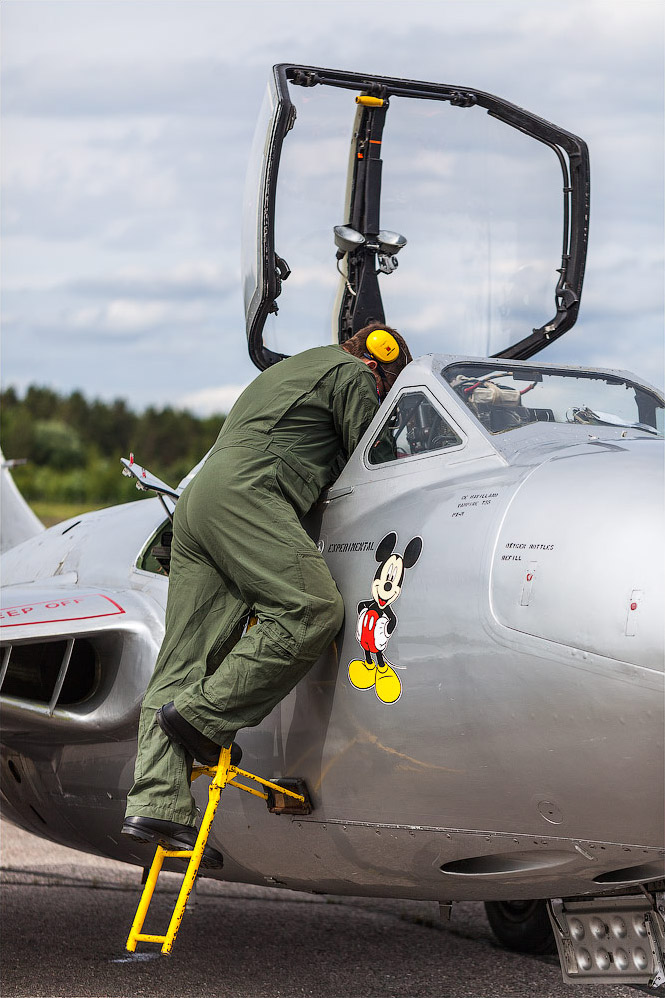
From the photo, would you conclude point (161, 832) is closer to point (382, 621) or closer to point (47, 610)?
point (382, 621)

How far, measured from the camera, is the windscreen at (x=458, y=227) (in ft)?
20.7

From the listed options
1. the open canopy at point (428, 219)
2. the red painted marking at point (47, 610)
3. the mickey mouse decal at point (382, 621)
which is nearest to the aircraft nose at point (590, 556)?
the mickey mouse decal at point (382, 621)

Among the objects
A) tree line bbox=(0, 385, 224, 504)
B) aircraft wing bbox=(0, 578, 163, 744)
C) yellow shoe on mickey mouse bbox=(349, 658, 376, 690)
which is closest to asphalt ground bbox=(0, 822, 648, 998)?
aircraft wing bbox=(0, 578, 163, 744)

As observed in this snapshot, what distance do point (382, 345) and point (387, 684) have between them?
165cm

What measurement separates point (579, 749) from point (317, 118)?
391 centimetres

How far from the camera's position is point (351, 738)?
4055 millimetres

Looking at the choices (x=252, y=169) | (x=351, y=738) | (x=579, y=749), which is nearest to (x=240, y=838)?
(x=351, y=738)

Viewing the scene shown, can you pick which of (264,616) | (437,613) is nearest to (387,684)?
(437,613)

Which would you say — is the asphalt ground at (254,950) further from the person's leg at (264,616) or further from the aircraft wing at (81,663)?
the person's leg at (264,616)

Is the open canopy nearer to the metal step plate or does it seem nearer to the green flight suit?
the green flight suit

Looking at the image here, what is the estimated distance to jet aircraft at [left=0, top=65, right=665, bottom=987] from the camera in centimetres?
329

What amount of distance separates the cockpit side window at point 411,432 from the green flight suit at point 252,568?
14cm

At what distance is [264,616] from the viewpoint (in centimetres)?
414

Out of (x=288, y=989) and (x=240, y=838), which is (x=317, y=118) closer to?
(x=240, y=838)
